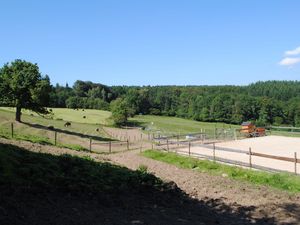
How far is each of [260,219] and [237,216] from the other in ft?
1.98

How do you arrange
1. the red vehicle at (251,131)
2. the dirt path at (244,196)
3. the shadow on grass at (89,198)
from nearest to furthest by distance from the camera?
the shadow on grass at (89,198) → the dirt path at (244,196) → the red vehicle at (251,131)

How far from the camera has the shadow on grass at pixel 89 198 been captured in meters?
7.66

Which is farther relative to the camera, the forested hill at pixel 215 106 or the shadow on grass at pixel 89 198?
the forested hill at pixel 215 106

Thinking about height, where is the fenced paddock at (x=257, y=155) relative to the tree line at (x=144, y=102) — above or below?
below

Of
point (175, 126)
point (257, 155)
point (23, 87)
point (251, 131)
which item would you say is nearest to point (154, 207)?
point (257, 155)

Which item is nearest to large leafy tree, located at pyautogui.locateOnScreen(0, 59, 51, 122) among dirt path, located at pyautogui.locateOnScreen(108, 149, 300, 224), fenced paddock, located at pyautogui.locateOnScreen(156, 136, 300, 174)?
fenced paddock, located at pyautogui.locateOnScreen(156, 136, 300, 174)

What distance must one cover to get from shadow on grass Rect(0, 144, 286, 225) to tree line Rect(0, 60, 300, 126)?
32.7 meters

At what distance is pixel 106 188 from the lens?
10.4 metres

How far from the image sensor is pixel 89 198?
934 centimetres

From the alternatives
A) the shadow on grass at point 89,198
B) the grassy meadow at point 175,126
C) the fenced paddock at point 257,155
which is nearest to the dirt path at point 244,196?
the shadow on grass at point 89,198

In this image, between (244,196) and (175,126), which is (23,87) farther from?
(175,126)

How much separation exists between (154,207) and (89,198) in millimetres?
1695

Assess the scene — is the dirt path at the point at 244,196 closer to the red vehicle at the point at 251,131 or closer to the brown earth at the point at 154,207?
the brown earth at the point at 154,207

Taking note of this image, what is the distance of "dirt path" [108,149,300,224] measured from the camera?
35.8 feet
